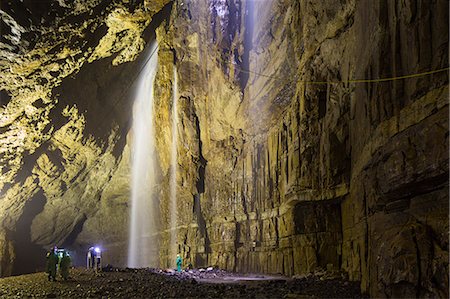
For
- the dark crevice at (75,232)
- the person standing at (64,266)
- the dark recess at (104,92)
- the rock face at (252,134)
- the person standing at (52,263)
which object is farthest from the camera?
the dark crevice at (75,232)

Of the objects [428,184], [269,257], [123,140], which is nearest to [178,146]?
[123,140]

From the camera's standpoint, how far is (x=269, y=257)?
17.5m

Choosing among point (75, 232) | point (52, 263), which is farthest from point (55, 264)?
point (75, 232)

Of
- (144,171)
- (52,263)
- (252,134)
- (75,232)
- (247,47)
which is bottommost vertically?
(52,263)

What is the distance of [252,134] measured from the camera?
68.5 feet

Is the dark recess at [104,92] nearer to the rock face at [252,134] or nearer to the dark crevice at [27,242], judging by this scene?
the rock face at [252,134]

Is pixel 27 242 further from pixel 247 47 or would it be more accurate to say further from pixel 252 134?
pixel 247 47

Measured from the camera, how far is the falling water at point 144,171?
29.0 metres

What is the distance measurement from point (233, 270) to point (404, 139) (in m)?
15.0

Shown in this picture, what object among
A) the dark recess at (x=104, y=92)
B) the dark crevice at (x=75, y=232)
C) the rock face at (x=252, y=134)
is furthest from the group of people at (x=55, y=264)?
the dark crevice at (x=75, y=232)

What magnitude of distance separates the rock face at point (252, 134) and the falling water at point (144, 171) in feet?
2.53

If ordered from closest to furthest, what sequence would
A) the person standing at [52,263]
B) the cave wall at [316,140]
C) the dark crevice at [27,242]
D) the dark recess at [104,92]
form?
the cave wall at [316,140], the person standing at [52,263], the dark recess at [104,92], the dark crevice at [27,242]

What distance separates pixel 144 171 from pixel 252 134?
12503mm

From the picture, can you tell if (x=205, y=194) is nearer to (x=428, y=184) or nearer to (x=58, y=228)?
(x=58, y=228)
